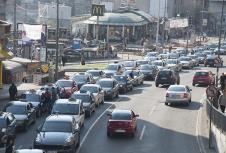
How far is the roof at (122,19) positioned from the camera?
117631 millimetres

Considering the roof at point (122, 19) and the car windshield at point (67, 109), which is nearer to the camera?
the car windshield at point (67, 109)

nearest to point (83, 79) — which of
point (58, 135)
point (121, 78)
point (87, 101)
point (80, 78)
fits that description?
point (80, 78)

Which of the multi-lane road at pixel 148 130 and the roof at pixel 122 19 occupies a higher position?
the roof at pixel 122 19

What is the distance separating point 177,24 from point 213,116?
250ft

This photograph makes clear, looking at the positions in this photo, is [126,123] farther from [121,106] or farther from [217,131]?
[121,106]

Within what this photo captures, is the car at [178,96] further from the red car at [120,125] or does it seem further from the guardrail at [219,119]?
the red car at [120,125]

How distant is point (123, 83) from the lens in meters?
49.2

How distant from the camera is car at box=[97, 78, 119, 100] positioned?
1741 inches

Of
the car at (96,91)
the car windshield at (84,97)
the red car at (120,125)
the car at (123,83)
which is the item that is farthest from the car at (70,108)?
the car at (123,83)

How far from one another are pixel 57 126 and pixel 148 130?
7811 mm

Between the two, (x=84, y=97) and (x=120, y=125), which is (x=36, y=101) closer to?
(x=84, y=97)

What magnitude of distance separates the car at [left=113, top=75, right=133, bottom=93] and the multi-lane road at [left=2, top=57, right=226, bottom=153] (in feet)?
5.90

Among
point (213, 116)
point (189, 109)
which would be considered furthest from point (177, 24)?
point (213, 116)

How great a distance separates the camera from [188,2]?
566 feet
